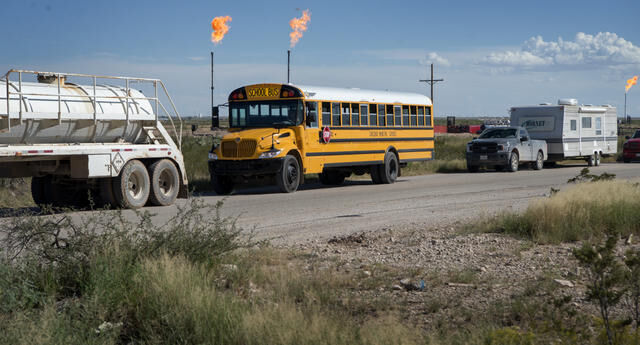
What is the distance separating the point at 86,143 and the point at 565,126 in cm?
2157

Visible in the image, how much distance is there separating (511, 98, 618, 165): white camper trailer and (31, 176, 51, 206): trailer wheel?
70.0 ft

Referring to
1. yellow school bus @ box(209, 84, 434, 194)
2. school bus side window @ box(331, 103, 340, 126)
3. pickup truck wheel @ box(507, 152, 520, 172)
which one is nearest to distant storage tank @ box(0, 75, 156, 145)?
yellow school bus @ box(209, 84, 434, 194)

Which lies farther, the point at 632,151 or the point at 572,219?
the point at 632,151

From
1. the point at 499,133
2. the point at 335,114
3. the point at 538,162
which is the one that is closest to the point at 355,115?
the point at 335,114

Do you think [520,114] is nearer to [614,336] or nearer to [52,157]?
[52,157]

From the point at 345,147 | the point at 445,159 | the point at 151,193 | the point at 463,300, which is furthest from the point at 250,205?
the point at 445,159

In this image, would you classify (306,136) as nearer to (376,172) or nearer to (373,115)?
(373,115)

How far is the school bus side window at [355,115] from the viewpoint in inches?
848

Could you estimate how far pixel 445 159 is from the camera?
36531mm

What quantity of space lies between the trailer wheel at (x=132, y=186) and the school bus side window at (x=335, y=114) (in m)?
6.21

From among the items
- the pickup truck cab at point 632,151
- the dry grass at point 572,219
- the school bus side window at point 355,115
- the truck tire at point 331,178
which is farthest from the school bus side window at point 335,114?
the pickup truck cab at point 632,151

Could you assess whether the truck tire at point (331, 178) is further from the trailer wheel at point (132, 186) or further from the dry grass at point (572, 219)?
the dry grass at point (572, 219)

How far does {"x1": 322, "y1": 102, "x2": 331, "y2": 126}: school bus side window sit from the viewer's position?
20.5 meters

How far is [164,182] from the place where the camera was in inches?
683
